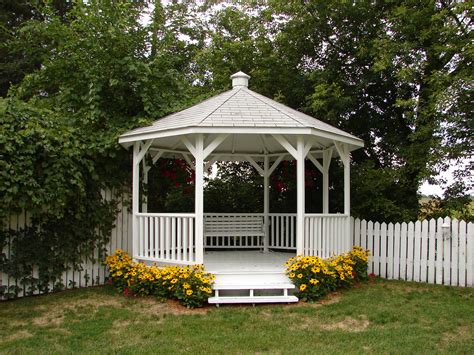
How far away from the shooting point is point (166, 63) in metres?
8.98

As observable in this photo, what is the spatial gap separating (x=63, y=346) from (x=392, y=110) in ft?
29.3

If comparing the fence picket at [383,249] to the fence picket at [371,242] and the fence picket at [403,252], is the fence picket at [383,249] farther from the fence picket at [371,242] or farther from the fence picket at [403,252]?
the fence picket at [403,252]

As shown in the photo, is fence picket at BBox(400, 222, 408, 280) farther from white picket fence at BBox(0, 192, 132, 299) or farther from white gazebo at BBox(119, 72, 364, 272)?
white picket fence at BBox(0, 192, 132, 299)

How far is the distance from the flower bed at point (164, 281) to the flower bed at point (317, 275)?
1.31 meters

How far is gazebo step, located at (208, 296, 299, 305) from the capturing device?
248 inches

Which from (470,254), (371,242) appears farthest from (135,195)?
(470,254)

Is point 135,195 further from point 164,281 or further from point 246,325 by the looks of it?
point 246,325

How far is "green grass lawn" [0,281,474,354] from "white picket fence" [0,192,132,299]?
387 millimetres

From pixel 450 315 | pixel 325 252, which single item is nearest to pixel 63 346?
pixel 325 252

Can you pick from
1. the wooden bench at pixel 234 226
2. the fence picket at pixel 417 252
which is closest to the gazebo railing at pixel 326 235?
the fence picket at pixel 417 252

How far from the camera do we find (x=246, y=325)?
216 inches

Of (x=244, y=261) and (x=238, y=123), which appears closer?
(x=238, y=123)

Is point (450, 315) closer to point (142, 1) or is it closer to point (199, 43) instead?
point (199, 43)

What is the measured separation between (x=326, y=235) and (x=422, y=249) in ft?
6.14
